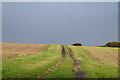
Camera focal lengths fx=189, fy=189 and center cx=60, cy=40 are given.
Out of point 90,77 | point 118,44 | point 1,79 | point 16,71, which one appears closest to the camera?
point 1,79

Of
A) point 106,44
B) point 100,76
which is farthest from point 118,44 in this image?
point 100,76

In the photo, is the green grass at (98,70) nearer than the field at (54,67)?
No

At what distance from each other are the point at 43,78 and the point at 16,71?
15.2 ft

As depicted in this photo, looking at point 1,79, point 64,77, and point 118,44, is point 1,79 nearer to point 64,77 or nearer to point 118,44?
point 64,77

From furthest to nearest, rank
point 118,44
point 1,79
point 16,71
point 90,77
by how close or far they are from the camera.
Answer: point 118,44
point 16,71
point 90,77
point 1,79

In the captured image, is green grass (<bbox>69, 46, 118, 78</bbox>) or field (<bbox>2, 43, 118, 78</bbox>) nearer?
field (<bbox>2, 43, 118, 78</bbox>)

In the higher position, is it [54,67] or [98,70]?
[54,67]

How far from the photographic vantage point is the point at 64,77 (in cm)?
2100

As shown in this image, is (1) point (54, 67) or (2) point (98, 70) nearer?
(2) point (98, 70)

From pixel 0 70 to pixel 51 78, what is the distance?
7.48m

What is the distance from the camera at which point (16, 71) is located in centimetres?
2312

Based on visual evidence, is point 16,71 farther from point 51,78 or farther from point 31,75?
point 51,78

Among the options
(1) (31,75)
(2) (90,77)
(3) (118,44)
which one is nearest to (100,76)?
(2) (90,77)

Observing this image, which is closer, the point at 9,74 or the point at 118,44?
the point at 9,74
